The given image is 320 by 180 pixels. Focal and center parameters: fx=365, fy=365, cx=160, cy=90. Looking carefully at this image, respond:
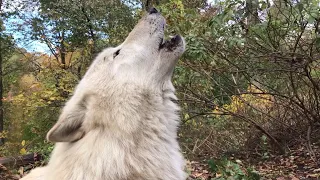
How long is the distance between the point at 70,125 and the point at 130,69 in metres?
0.68

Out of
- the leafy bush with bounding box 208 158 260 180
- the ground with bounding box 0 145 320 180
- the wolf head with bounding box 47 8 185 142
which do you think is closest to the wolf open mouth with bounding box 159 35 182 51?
the wolf head with bounding box 47 8 185 142

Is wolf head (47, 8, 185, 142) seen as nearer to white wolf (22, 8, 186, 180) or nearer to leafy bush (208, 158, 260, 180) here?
white wolf (22, 8, 186, 180)

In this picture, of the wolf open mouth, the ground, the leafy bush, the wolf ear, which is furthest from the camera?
the ground

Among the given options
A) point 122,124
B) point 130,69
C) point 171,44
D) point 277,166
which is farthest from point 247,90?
point 122,124

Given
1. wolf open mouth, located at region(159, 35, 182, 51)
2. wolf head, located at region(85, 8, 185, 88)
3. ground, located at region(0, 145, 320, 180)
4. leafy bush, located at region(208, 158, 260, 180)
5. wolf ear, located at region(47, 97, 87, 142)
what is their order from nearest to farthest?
wolf ear, located at region(47, 97, 87, 142) → wolf head, located at region(85, 8, 185, 88) → wolf open mouth, located at region(159, 35, 182, 51) → leafy bush, located at region(208, 158, 260, 180) → ground, located at region(0, 145, 320, 180)

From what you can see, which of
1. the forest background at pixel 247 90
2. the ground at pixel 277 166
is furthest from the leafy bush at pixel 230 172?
the ground at pixel 277 166

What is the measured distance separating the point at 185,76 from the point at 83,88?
3.46 m

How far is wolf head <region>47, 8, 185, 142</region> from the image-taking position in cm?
269

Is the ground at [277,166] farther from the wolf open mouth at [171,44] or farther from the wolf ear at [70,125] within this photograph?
the wolf ear at [70,125]

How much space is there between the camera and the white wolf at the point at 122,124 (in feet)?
8.40

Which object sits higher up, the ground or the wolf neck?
the wolf neck

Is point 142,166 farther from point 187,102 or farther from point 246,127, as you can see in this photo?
point 246,127

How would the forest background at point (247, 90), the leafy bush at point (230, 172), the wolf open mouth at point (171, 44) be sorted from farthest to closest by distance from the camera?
the forest background at point (247, 90) → the leafy bush at point (230, 172) → the wolf open mouth at point (171, 44)

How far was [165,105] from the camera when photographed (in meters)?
2.99
